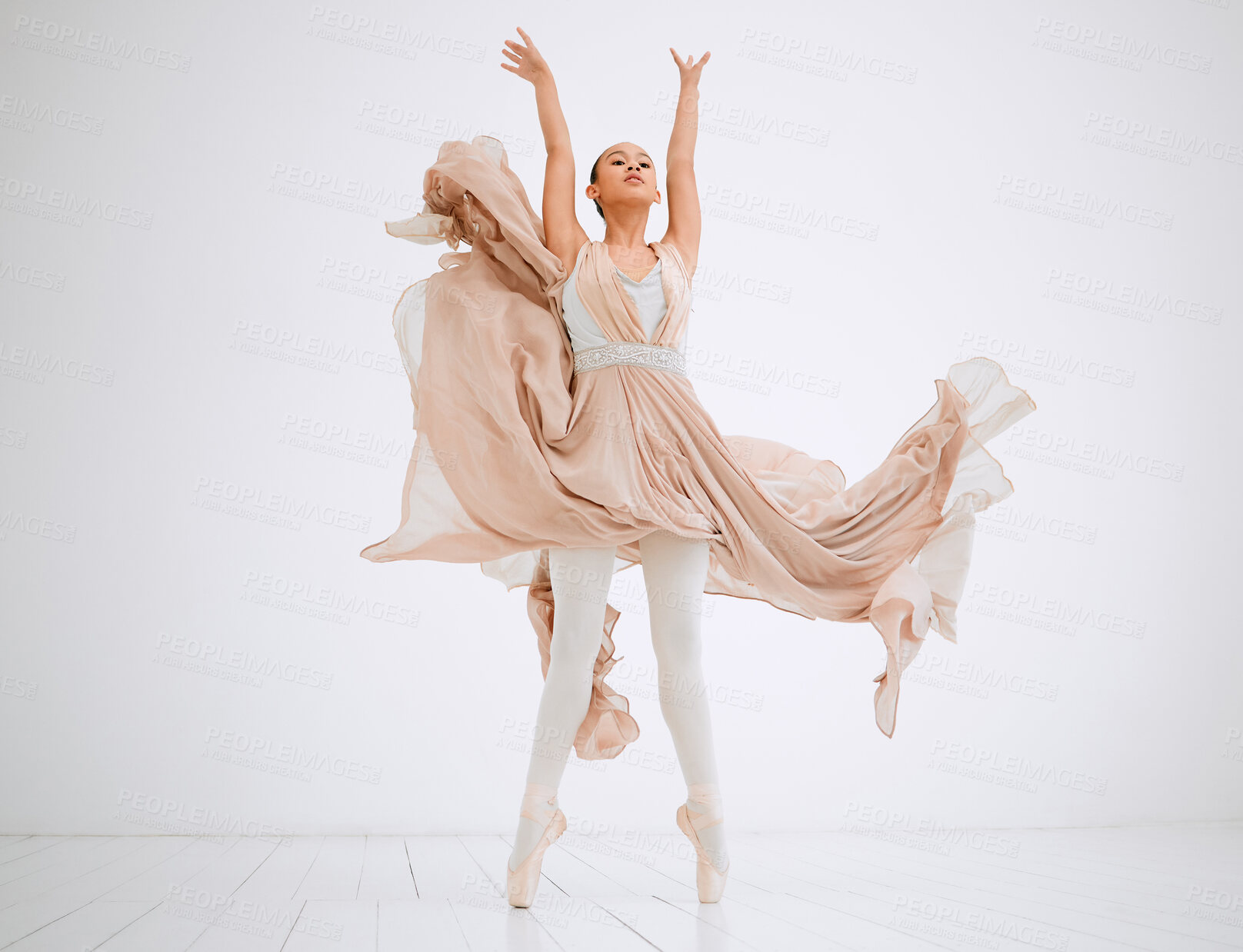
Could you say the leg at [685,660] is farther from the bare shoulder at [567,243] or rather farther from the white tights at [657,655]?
the bare shoulder at [567,243]

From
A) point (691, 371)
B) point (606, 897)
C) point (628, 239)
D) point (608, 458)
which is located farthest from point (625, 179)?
point (606, 897)

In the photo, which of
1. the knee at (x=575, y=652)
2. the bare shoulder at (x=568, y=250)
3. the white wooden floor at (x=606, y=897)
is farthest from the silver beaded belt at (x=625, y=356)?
the white wooden floor at (x=606, y=897)

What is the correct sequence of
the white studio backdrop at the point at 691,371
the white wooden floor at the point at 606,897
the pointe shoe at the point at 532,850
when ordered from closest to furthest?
the white wooden floor at the point at 606,897 → the pointe shoe at the point at 532,850 → the white studio backdrop at the point at 691,371

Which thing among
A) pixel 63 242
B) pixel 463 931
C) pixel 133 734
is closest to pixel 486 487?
pixel 463 931

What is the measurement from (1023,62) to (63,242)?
11.7 feet

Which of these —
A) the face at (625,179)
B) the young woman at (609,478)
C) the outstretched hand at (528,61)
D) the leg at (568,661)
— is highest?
the outstretched hand at (528,61)

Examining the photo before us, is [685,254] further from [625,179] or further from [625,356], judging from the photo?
[625,356]

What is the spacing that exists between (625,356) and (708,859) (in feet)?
3.27

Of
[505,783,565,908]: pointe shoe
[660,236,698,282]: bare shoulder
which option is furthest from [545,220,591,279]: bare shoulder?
[505,783,565,908]: pointe shoe

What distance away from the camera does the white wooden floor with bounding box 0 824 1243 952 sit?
1548 millimetres

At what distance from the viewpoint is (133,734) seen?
276 centimetres

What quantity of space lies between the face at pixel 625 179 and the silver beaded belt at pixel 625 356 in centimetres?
33

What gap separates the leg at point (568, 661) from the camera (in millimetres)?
1851

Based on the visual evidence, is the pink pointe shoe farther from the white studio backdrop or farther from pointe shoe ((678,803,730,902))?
the white studio backdrop
